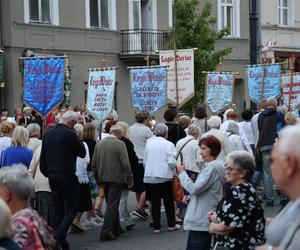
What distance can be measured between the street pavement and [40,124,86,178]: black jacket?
1354mm

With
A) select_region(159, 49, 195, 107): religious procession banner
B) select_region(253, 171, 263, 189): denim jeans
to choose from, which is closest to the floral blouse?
select_region(253, 171, 263, 189): denim jeans

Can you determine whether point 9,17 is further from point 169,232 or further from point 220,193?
point 220,193

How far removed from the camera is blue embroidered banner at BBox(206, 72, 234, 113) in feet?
60.3

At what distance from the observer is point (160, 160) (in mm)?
11234

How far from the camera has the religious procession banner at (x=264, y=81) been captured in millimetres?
19453

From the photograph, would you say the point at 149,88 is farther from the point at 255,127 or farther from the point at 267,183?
the point at 267,183

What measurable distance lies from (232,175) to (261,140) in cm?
769

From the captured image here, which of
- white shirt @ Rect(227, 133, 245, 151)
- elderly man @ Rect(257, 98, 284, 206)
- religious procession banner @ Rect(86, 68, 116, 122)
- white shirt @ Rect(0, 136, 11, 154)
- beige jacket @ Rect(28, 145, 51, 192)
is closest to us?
beige jacket @ Rect(28, 145, 51, 192)

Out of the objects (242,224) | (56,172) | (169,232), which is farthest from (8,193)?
(169,232)

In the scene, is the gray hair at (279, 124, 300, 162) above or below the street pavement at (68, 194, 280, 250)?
above

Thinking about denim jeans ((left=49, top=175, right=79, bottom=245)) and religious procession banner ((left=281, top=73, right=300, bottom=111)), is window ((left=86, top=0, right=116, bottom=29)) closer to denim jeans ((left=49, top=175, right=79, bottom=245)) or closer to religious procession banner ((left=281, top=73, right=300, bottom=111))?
religious procession banner ((left=281, top=73, right=300, bottom=111))

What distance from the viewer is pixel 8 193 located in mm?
5184

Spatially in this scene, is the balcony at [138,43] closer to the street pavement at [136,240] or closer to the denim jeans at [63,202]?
the street pavement at [136,240]

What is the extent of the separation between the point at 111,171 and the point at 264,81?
9.64 meters
